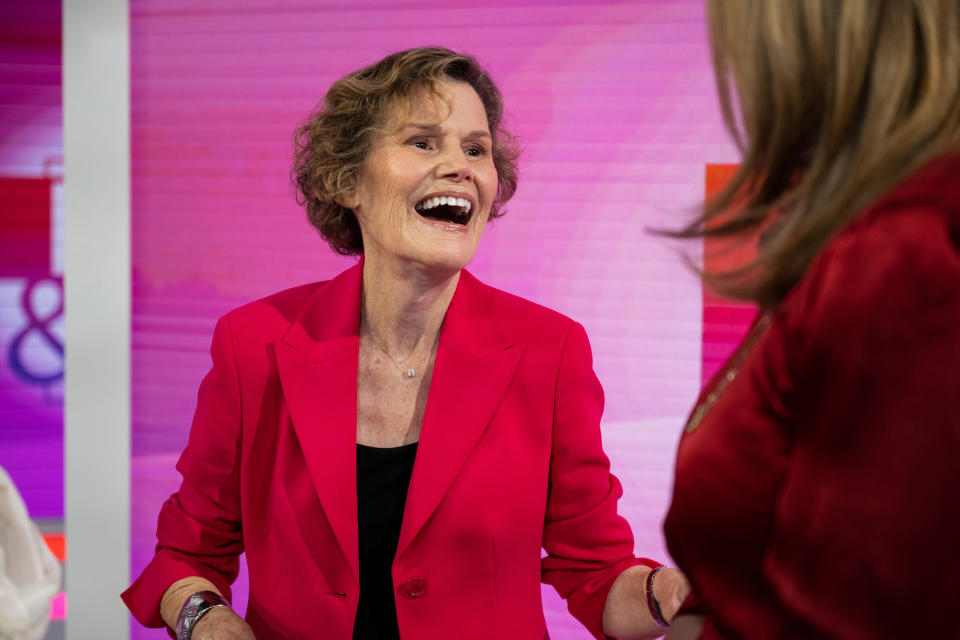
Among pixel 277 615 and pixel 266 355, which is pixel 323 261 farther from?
pixel 277 615

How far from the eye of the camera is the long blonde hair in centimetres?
71

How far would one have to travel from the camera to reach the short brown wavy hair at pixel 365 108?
1.94m

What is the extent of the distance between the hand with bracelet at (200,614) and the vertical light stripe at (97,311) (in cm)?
113

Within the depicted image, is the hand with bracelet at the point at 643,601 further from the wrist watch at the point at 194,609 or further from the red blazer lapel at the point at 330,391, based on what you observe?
the wrist watch at the point at 194,609

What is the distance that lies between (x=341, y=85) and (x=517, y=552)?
1082 mm

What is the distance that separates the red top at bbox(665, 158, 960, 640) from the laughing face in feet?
3.84

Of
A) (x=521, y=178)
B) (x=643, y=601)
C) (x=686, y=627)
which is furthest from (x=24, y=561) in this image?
(x=686, y=627)

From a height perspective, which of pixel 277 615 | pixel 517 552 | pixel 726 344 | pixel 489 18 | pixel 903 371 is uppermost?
pixel 489 18

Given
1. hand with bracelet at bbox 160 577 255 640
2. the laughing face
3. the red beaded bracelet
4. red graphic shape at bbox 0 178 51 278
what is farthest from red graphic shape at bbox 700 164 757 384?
red graphic shape at bbox 0 178 51 278

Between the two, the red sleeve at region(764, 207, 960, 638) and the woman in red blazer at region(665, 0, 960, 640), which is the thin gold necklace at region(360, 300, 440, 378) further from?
the red sleeve at region(764, 207, 960, 638)

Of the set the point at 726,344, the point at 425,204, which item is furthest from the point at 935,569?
the point at 726,344

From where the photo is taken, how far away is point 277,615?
71.0 inches

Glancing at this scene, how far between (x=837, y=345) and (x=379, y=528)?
1.28 m

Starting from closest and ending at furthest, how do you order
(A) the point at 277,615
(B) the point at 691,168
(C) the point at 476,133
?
(A) the point at 277,615, (C) the point at 476,133, (B) the point at 691,168
